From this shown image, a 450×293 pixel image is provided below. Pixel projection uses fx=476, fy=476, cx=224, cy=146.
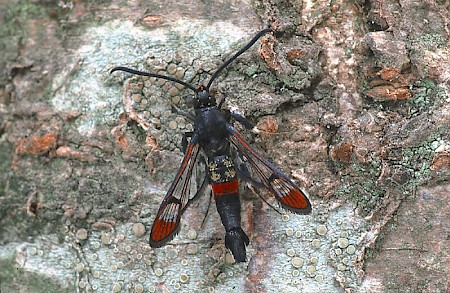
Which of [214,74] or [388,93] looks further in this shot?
[214,74]

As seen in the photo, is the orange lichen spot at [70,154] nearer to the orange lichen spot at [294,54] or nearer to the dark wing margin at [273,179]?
the dark wing margin at [273,179]

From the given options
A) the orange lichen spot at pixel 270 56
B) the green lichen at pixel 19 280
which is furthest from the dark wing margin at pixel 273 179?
the green lichen at pixel 19 280

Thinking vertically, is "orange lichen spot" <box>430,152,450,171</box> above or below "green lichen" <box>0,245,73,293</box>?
above

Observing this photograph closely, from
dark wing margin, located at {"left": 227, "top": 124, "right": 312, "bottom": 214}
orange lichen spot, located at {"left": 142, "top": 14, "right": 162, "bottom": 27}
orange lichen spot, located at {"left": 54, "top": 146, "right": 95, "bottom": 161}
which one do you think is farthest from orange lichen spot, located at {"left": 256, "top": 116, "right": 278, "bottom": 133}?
orange lichen spot, located at {"left": 54, "top": 146, "right": 95, "bottom": 161}

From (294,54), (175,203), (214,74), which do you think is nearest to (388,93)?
(294,54)

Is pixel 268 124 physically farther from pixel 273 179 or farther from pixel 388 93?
pixel 388 93

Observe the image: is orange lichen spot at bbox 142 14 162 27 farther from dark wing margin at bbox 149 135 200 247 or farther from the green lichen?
the green lichen
